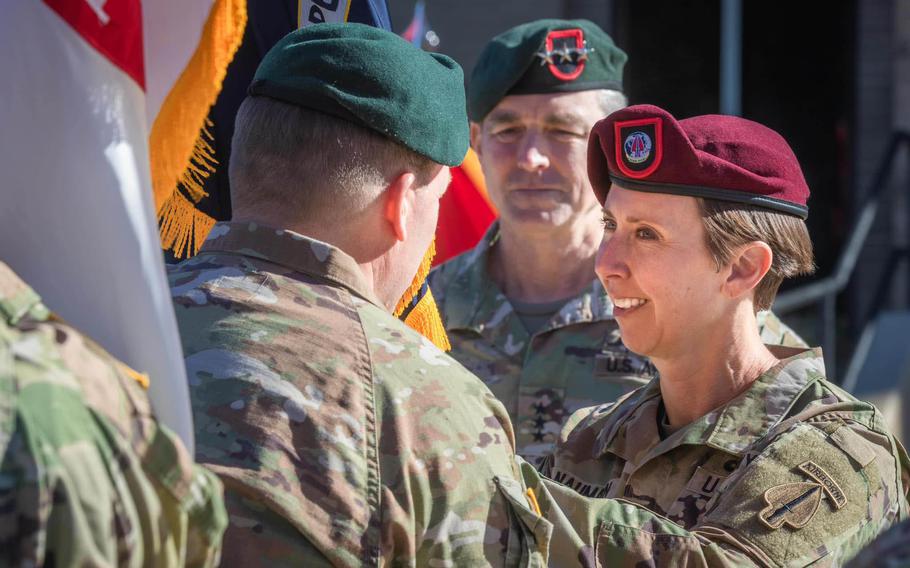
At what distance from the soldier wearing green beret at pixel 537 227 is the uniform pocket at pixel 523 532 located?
1.60 meters

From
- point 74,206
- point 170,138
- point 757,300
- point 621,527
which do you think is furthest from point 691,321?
point 74,206

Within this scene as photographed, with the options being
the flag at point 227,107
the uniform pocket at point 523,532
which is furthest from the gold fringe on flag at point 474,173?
the uniform pocket at point 523,532

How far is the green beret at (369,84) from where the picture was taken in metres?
1.94

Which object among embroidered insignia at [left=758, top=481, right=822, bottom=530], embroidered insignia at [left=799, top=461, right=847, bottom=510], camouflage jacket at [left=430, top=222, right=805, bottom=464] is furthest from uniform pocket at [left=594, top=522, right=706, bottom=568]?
camouflage jacket at [left=430, top=222, right=805, bottom=464]

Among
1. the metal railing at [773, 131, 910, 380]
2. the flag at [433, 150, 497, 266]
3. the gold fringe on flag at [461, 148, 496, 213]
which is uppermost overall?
the gold fringe on flag at [461, 148, 496, 213]

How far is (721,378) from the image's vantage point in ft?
8.27

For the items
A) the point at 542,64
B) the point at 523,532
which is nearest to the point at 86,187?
the point at 523,532

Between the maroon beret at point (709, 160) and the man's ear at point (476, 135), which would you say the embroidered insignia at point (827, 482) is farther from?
the man's ear at point (476, 135)

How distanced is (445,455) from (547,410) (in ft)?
5.39

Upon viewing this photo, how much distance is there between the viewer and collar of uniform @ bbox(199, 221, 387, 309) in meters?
1.93

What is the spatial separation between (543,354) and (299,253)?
167cm

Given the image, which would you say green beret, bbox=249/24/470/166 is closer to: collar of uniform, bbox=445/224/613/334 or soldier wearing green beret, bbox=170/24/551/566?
soldier wearing green beret, bbox=170/24/551/566

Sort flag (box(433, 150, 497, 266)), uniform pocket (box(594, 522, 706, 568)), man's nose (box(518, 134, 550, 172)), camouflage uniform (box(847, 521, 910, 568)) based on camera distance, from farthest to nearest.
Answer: flag (box(433, 150, 497, 266)) < man's nose (box(518, 134, 550, 172)) < uniform pocket (box(594, 522, 706, 568)) < camouflage uniform (box(847, 521, 910, 568))

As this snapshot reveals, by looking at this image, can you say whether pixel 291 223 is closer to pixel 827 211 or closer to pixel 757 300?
pixel 757 300
